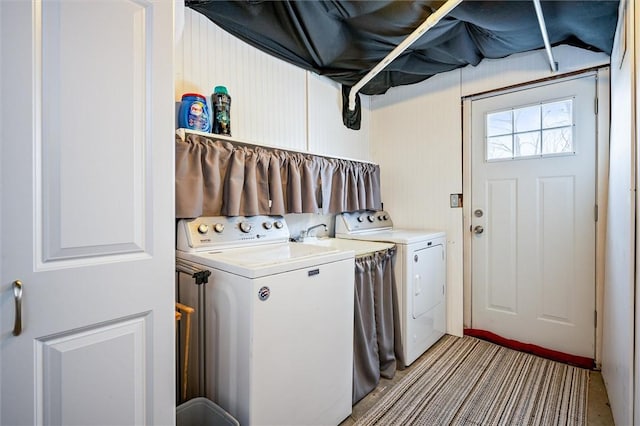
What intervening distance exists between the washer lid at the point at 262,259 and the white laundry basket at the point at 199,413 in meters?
0.61

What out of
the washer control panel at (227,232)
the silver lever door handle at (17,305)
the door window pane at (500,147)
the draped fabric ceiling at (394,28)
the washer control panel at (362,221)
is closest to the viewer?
the silver lever door handle at (17,305)

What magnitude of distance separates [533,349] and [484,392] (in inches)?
31.7

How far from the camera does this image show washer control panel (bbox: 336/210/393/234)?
→ 9.05 ft

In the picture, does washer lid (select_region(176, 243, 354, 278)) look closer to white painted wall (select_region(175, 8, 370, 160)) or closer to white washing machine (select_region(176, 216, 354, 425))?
white washing machine (select_region(176, 216, 354, 425))

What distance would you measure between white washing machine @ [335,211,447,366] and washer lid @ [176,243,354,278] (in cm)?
73

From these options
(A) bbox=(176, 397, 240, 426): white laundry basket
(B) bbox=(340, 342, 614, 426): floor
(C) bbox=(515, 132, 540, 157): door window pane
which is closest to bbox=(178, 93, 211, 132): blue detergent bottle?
(A) bbox=(176, 397, 240, 426): white laundry basket

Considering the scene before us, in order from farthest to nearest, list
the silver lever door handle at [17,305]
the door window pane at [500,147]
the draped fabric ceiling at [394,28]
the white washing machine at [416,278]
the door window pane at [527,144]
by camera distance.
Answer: the door window pane at [500,147] → the door window pane at [527,144] → the white washing machine at [416,278] → the draped fabric ceiling at [394,28] → the silver lever door handle at [17,305]

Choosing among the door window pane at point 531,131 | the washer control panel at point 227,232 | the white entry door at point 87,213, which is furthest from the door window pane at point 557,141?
the white entry door at point 87,213

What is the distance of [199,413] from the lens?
142cm

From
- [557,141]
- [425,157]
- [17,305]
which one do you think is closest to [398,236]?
[425,157]

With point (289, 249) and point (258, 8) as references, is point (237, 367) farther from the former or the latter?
point (258, 8)

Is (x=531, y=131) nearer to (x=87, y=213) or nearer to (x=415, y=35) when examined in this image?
(x=415, y=35)

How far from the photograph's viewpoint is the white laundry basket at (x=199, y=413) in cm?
136

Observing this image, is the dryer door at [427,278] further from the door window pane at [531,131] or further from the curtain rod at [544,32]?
the curtain rod at [544,32]
